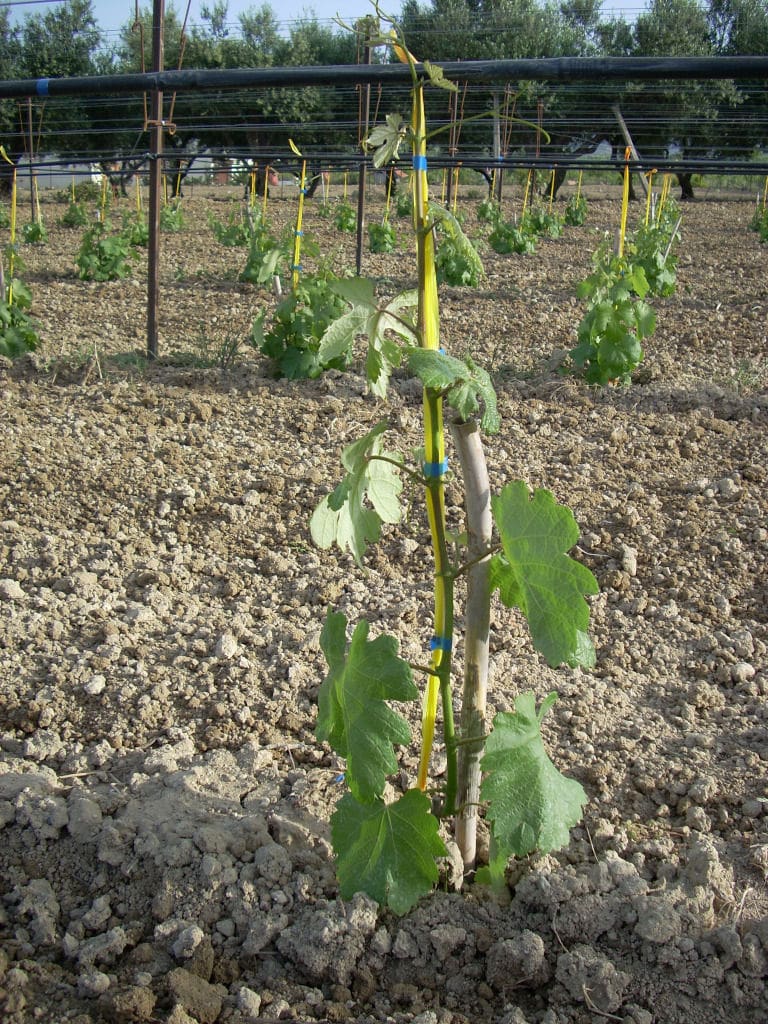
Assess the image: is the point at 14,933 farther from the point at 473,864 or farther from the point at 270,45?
the point at 270,45

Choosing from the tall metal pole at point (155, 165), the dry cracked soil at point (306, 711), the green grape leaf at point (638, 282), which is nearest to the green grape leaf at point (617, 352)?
the dry cracked soil at point (306, 711)

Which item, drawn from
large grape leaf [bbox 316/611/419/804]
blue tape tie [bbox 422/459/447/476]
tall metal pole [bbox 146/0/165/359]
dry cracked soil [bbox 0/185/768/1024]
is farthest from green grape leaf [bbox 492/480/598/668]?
tall metal pole [bbox 146/0/165/359]

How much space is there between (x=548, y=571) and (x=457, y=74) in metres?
2.36

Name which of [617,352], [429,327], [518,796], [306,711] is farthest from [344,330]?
[617,352]

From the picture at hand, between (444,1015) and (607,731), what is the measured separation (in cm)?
90

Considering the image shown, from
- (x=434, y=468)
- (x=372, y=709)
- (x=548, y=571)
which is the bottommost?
(x=372, y=709)

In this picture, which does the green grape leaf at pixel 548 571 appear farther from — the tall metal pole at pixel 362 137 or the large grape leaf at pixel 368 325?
the tall metal pole at pixel 362 137

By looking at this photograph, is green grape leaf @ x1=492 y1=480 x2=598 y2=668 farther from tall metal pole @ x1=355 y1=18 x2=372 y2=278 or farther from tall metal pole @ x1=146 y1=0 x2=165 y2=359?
tall metal pole @ x1=146 y1=0 x2=165 y2=359

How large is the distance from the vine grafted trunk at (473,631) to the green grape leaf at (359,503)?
0.14 m

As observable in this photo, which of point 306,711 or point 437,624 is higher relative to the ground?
point 437,624

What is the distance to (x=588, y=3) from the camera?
26047 millimetres

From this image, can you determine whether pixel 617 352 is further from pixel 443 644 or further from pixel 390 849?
pixel 390 849

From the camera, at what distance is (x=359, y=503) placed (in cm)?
154

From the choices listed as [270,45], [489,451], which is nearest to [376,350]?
[489,451]
